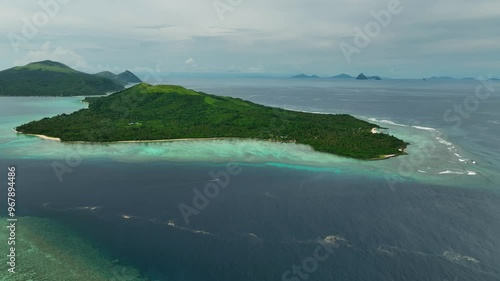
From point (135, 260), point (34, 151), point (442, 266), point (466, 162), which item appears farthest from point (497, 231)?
point (34, 151)

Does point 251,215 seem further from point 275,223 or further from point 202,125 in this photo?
point 202,125

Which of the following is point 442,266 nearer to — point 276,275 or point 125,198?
point 276,275

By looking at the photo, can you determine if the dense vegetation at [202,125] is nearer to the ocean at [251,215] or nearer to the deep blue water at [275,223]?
the ocean at [251,215]

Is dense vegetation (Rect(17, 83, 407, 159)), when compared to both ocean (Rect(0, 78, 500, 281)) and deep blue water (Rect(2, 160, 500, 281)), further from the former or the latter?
deep blue water (Rect(2, 160, 500, 281))

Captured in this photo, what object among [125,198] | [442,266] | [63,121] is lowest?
[442,266]

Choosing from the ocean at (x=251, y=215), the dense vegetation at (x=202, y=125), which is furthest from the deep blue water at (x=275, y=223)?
the dense vegetation at (x=202, y=125)

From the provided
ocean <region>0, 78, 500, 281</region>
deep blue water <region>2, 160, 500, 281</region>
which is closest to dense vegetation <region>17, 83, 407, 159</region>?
ocean <region>0, 78, 500, 281</region>
